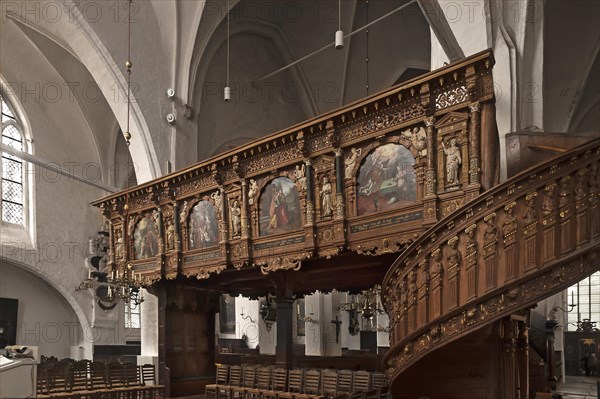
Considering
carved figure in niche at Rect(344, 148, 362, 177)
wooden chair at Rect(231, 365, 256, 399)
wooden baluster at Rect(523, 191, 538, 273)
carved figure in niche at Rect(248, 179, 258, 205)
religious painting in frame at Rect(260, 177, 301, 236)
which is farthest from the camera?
wooden chair at Rect(231, 365, 256, 399)

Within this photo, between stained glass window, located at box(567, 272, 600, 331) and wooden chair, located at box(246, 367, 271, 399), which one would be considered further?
stained glass window, located at box(567, 272, 600, 331)

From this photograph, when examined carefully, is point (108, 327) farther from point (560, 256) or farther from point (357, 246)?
point (560, 256)

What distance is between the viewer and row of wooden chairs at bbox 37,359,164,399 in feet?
38.2

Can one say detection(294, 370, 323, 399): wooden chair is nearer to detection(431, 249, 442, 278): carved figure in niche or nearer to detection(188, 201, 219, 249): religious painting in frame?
detection(188, 201, 219, 249): religious painting in frame

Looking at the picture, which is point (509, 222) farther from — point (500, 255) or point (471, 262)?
point (471, 262)

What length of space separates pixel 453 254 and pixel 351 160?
2.86 metres

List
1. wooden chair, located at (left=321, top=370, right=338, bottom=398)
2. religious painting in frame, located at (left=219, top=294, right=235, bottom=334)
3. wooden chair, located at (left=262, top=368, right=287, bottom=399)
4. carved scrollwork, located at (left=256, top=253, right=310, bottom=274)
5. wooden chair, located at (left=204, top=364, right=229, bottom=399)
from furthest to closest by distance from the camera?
religious painting in frame, located at (left=219, top=294, right=235, bottom=334) → wooden chair, located at (left=204, top=364, right=229, bottom=399) → wooden chair, located at (left=262, top=368, right=287, bottom=399) → wooden chair, located at (left=321, top=370, right=338, bottom=398) → carved scrollwork, located at (left=256, top=253, right=310, bottom=274)

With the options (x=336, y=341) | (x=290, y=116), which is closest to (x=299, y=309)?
(x=336, y=341)

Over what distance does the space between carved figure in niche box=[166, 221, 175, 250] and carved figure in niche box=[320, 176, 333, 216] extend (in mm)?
4374

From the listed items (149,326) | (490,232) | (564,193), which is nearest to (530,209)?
(564,193)

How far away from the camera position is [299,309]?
2169 cm

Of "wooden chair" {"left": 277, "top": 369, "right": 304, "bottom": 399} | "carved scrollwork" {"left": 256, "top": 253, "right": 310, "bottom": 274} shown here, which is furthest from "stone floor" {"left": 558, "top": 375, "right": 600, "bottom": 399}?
"carved scrollwork" {"left": 256, "top": 253, "right": 310, "bottom": 274}

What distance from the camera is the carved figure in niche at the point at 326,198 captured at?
956cm

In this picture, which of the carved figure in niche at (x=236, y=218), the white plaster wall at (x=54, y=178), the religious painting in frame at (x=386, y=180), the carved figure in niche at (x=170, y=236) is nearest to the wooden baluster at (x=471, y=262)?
the religious painting in frame at (x=386, y=180)
